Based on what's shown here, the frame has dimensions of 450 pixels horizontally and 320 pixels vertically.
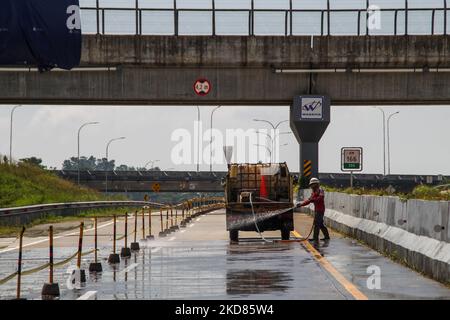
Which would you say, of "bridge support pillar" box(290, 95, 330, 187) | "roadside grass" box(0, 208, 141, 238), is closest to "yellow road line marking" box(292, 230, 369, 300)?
"roadside grass" box(0, 208, 141, 238)

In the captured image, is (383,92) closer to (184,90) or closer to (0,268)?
(184,90)

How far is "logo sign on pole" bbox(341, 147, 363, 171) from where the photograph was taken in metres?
44.4

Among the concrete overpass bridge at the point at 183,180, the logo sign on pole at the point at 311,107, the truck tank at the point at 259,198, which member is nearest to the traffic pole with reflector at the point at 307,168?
the logo sign on pole at the point at 311,107

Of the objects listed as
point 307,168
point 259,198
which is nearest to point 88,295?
point 259,198

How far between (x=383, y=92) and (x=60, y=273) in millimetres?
38808

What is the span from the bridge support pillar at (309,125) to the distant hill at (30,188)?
15163 millimetres

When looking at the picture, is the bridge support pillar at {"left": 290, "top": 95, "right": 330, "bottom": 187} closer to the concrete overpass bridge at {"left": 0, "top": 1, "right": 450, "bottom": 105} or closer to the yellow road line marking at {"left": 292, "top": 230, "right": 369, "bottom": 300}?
the concrete overpass bridge at {"left": 0, "top": 1, "right": 450, "bottom": 105}

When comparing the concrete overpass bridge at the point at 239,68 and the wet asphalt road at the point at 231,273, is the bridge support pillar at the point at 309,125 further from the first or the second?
the wet asphalt road at the point at 231,273

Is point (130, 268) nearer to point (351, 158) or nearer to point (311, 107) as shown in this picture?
point (351, 158)

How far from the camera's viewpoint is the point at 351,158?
44531 mm

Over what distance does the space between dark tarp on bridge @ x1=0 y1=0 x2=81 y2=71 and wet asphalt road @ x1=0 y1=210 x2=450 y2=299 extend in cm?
496

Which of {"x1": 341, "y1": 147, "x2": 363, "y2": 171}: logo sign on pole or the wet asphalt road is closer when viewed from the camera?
the wet asphalt road

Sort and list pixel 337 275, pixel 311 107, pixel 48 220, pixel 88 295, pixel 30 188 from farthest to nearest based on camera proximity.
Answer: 1. pixel 30 188
2. pixel 311 107
3. pixel 48 220
4. pixel 337 275
5. pixel 88 295

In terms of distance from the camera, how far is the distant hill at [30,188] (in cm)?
6367
